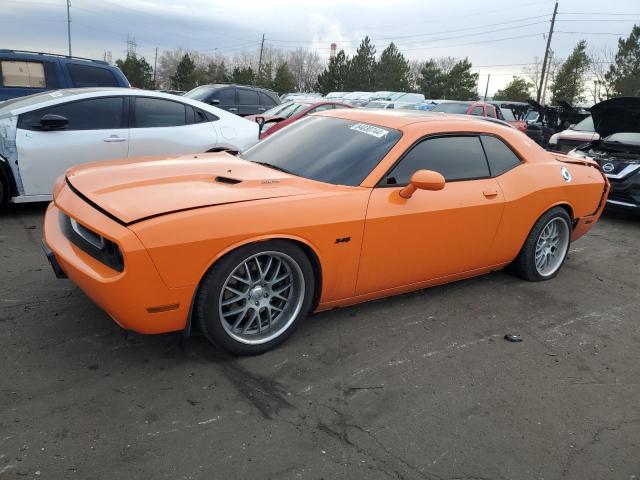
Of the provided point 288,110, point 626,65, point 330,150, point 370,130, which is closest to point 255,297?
point 330,150

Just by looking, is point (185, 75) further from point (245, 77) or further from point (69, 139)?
point (69, 139)

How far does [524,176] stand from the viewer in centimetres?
427

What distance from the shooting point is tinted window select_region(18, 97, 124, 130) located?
5352 millimetres

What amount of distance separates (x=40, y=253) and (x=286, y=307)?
2.58 m

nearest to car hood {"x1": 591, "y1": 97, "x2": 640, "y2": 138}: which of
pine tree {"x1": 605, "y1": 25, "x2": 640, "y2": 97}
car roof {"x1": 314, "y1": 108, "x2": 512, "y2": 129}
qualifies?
car roof {"x1": 314, "y1": 108, "x2": 512, "y2": 129}

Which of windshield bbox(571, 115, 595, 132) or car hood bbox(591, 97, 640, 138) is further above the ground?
car hood bbox(591, 97, 640, 138)

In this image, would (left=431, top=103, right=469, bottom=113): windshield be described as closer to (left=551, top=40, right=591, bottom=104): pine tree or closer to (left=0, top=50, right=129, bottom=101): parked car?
(left=0, top=50, right=129, bottom=101): parked car

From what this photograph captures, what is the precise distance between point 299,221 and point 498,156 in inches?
80.8

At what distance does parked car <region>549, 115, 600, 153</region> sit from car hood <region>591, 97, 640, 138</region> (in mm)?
1336

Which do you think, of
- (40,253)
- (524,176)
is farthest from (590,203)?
(40,253)

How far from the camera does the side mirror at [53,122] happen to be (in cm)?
525

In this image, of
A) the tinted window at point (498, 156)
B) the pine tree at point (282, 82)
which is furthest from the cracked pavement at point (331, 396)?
the pine tree at point (282, 82)

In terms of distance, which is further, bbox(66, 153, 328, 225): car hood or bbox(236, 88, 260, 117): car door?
bbox(236, 88, 260, 117): car door

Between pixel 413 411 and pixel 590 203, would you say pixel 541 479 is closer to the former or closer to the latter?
pixel 413 411
